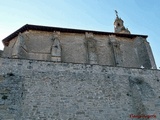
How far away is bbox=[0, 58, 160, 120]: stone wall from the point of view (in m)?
8.28

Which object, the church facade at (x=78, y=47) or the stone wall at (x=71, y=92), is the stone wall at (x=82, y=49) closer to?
the church facade at (x=78, y=47)

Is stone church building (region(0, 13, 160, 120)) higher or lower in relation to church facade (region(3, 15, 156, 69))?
lower

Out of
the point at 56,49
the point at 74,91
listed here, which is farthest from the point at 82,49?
the point at 74,91

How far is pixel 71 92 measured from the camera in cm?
912

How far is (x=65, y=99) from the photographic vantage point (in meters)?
8.82

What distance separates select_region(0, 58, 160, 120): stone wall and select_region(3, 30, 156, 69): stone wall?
193 inches

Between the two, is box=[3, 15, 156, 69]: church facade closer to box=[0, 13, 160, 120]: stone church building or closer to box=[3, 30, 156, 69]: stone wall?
box=[3, 30, 156, 69]: stone wall

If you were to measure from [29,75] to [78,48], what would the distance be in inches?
308

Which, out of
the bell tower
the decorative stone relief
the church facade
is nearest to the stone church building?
the decorative stone relief

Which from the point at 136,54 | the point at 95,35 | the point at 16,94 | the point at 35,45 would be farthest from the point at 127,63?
the point at 16,94

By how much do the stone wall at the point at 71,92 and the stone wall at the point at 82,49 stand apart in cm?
491

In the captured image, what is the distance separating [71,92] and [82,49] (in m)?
7.76

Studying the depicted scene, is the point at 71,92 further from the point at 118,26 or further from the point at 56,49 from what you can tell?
the point at 118,26

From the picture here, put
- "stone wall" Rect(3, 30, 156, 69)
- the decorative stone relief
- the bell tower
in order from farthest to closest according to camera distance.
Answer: the bell tower
"stone wall" Rect(3, 30, 156, 69)
the decorative stone relief
